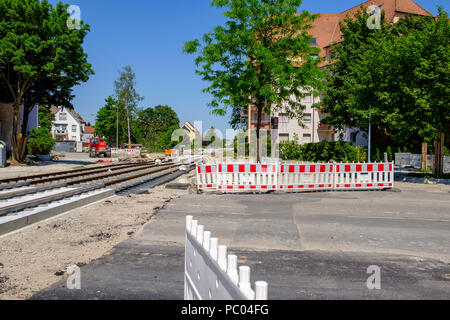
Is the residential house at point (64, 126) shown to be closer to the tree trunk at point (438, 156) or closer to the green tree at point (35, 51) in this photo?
the green tree at point (35, 51)

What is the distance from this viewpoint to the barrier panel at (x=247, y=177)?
14008 mm

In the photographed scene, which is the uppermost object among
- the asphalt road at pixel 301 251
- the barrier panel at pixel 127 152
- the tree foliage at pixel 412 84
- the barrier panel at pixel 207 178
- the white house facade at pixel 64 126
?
the white house facade at pixel 64 126

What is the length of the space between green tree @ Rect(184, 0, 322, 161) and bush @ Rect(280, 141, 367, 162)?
13758 millimetres

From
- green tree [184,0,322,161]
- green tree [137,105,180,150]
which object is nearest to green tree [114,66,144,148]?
green tree [137,105,180,150]

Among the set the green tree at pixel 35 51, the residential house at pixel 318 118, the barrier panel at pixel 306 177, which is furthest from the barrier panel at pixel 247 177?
the residential house at pixel 318 118

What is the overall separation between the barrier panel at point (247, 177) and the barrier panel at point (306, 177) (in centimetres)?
38

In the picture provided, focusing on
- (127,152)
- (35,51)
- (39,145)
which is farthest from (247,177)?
(127,152)

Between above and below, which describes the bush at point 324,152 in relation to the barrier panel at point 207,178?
above

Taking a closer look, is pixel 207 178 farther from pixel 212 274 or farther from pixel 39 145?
pixel 39 145

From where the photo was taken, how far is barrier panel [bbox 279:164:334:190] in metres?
14.3

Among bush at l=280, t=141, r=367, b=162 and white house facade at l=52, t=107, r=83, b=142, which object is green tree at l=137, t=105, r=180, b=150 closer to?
white house facade at l=52, t=107, r=83, b=142
